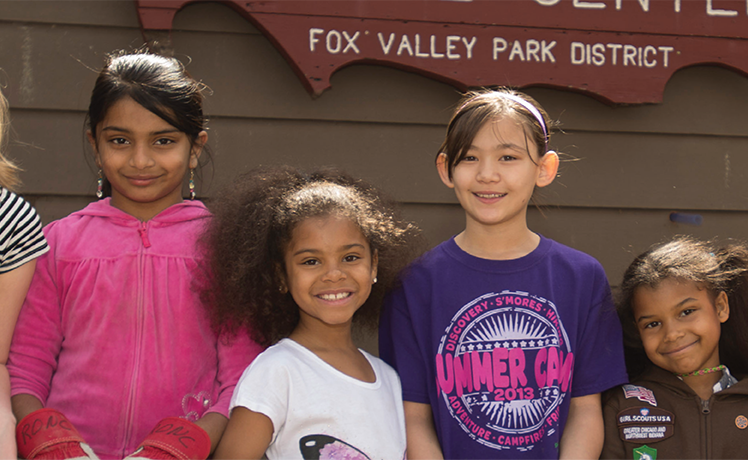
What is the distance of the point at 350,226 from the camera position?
175 cm

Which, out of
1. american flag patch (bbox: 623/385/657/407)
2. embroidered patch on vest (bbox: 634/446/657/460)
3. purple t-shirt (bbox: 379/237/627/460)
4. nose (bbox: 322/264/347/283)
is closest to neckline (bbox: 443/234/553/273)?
purple t-shirt (bbox: 379/237/627/460)

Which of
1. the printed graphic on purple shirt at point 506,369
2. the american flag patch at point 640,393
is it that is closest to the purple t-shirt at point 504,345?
the printed graphic on purple shirt at point 506,369

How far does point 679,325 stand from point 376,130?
1340 millimetres

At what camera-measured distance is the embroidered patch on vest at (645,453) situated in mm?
1837

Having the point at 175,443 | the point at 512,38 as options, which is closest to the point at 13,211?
the point at 175,443

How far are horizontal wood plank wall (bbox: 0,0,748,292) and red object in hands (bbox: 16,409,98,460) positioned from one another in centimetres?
125

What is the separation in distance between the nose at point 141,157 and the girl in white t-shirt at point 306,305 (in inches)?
8.9

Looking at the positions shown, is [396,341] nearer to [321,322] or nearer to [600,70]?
[321,322]

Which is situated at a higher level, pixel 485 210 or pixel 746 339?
pixel 485 210

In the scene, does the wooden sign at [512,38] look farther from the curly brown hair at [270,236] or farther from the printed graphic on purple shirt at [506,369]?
the printed graphic on purple shirt at [506,369]

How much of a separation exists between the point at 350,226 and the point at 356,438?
537mm

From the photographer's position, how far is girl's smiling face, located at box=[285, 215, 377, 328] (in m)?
1.70

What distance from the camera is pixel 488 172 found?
1811 millimetres

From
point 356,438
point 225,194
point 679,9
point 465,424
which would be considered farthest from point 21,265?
point 679,9
